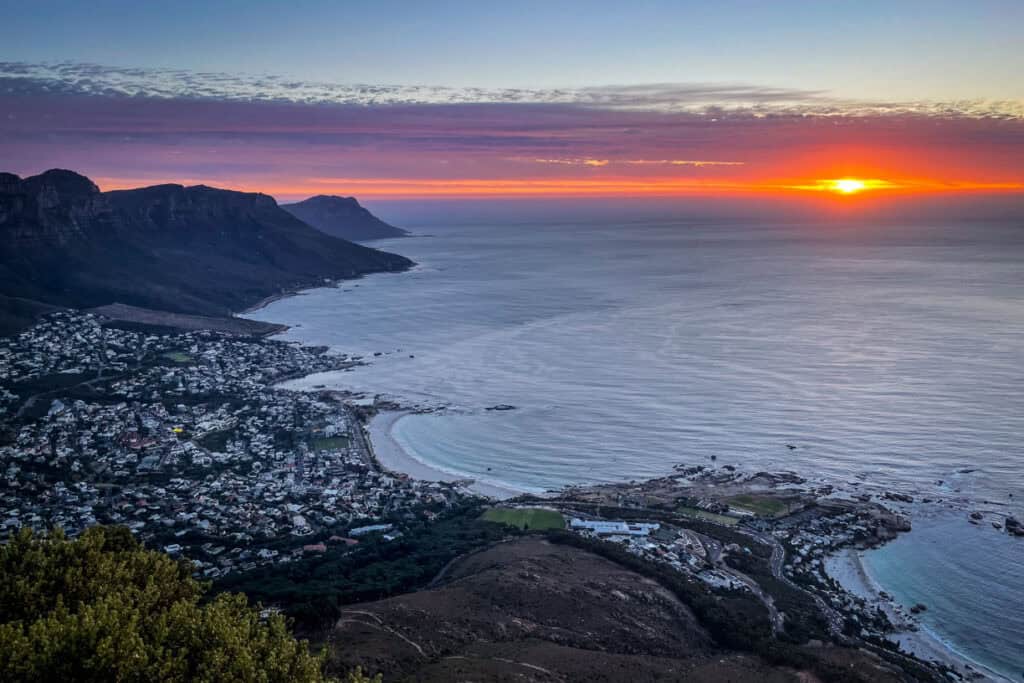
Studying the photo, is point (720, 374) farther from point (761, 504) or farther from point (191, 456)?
point (191, 456)

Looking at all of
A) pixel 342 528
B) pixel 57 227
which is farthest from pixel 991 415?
pixel 57 227

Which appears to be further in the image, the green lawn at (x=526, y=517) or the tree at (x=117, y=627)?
the green lawn at (x=526, y=517)

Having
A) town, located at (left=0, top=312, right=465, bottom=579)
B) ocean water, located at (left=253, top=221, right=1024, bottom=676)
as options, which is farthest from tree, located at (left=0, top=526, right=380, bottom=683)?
ocean water, located at (left=253, top=221, right=1024, bottom=676)

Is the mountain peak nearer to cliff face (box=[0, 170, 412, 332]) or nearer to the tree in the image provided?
cliff face (box=[0, 170, 412, 332])

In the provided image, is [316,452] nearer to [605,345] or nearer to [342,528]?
[342,528]

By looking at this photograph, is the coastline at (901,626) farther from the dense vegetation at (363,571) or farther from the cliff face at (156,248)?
the cliff face at (156,248)

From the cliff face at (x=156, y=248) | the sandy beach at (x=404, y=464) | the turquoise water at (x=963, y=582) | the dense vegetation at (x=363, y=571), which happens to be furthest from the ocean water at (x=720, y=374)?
the cliff face at (x=156, y=248)
